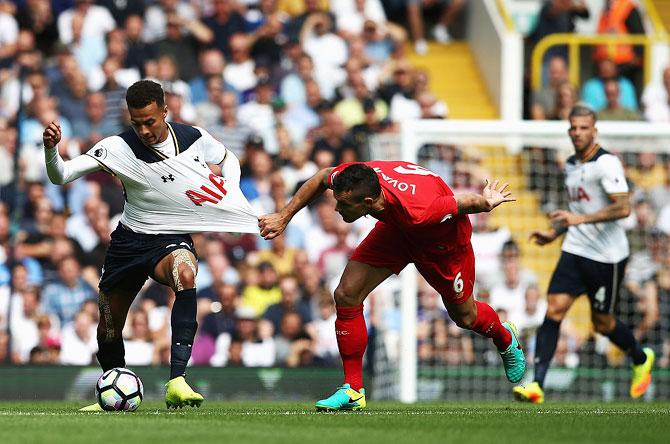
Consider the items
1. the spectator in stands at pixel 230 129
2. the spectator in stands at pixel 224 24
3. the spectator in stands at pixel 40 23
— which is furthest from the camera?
the spectator in stands at pixel 224 24

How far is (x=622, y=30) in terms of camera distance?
2003 cm

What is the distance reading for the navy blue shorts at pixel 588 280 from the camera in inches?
480

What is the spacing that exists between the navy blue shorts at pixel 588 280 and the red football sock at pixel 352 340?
2875 millimetres

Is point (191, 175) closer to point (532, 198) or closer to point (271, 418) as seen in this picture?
point (271, 418)

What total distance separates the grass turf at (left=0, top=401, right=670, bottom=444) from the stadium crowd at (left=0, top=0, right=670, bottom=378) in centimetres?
430

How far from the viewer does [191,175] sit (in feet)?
32.7

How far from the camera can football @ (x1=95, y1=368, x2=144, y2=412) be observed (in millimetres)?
9594

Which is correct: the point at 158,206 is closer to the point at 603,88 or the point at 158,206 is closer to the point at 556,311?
the point at 556,311

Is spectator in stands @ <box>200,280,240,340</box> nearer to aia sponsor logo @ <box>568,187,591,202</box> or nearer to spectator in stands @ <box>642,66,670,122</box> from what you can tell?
aia sponsor logo @ <box>568,187,591,202</box>

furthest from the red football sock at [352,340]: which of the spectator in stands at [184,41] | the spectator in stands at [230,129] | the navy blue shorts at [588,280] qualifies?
the spectator in stands at [184,41]

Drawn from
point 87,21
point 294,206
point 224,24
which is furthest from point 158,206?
point 224,24

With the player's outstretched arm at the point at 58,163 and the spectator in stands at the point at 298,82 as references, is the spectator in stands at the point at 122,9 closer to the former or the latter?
the spectator in stands at the point at 298,82

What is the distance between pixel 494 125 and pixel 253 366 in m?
3.38

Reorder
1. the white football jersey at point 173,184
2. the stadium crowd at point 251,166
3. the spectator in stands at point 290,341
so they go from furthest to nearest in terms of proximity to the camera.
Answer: the spectator in stands at point 290,341, the stadium crowd at point 251,166, the white football jersey at point 173,184
